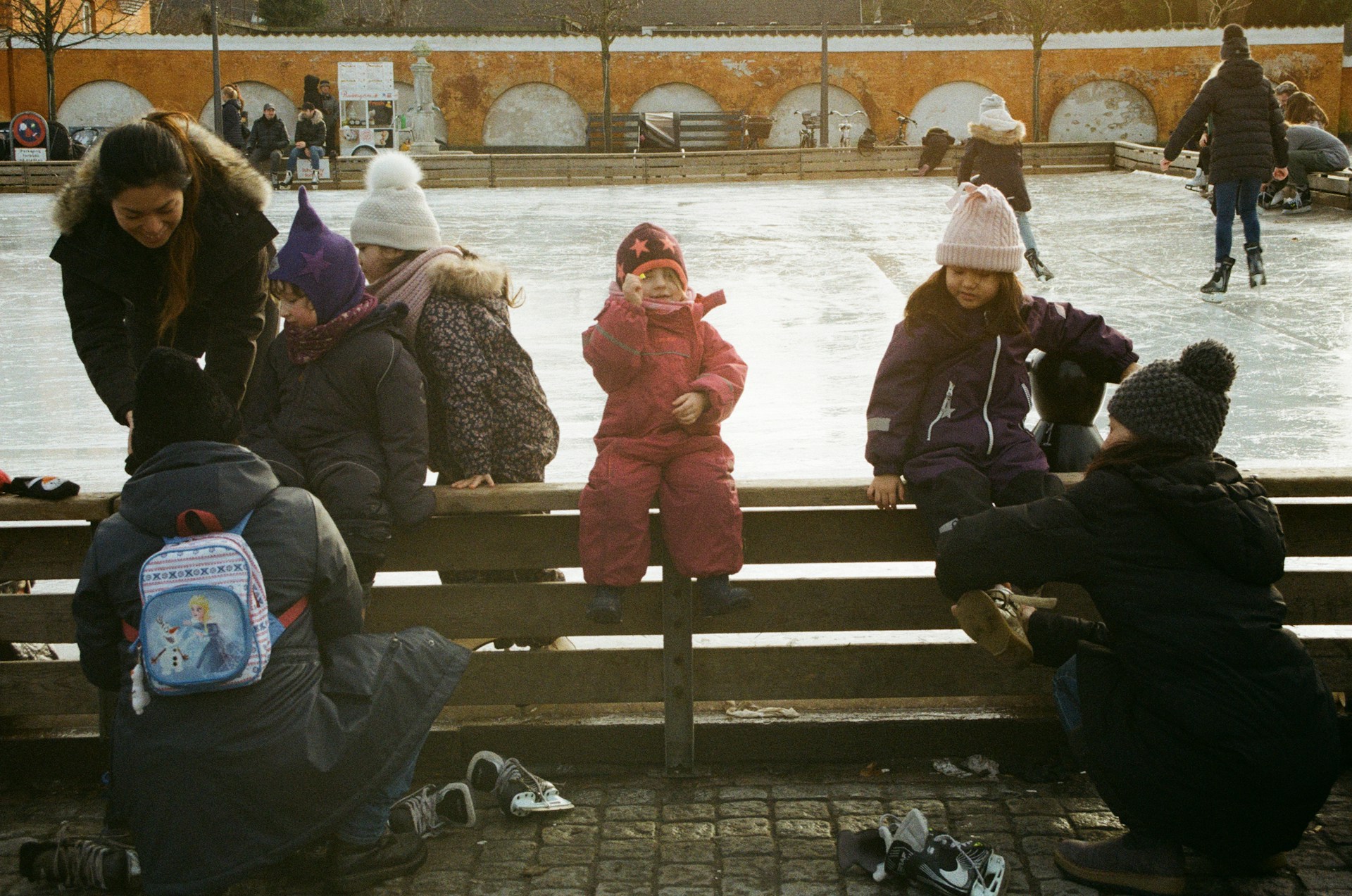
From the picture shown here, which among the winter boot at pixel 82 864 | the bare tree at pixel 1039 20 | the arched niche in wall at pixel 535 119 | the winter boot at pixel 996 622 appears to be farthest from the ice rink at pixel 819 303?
the arched niche in wall at pixel 535 119

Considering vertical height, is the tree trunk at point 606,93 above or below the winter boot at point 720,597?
above

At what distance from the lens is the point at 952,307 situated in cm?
352

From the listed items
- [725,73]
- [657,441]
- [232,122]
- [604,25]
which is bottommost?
[657,441]

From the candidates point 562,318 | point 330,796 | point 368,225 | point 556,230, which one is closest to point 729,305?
point 562,318

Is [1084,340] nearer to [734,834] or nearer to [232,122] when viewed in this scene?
[734,834]

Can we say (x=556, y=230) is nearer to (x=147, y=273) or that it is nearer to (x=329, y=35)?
(x=147, y=273)

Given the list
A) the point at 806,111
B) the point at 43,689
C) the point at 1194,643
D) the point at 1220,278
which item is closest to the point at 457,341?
the point at 43,689

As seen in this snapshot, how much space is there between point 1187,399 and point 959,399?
2.35 ft

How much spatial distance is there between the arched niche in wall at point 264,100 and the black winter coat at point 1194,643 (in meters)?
40.0

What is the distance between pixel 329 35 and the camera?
131ft

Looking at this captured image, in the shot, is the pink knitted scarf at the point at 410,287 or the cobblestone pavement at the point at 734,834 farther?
the pink knitted scarf at the point at 410,287

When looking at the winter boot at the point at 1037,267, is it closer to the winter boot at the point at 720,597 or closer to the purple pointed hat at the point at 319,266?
the winter boot at the point at 720,597

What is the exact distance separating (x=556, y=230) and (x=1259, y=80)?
8.56 meters

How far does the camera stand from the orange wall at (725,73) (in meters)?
39.6
